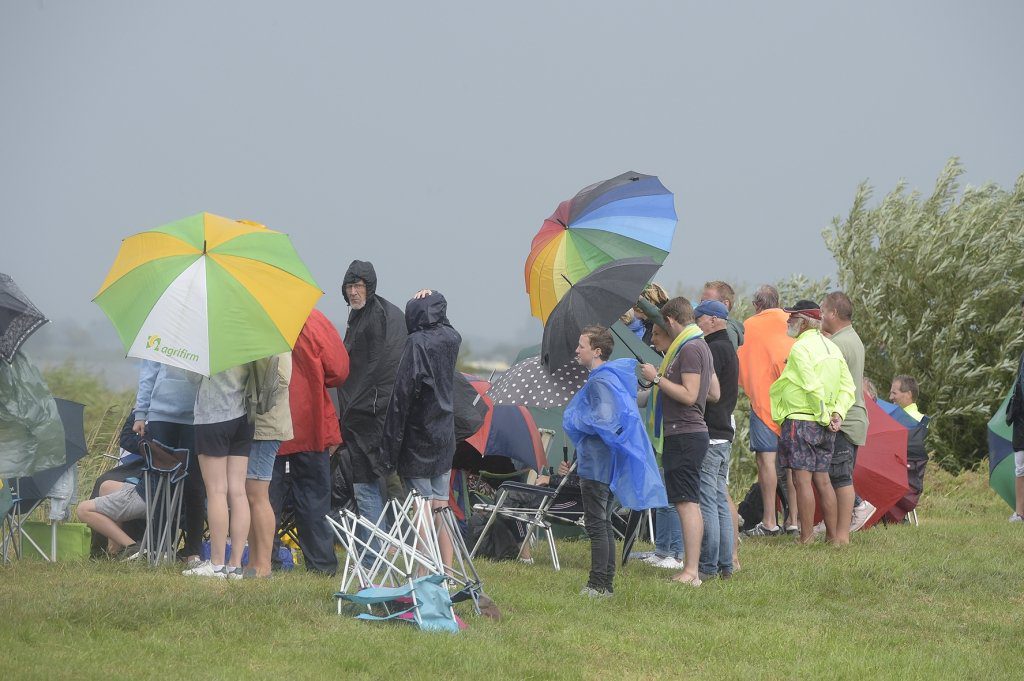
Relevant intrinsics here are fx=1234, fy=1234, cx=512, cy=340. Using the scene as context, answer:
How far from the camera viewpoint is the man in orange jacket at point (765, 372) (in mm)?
9891

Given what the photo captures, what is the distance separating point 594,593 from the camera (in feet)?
23.8

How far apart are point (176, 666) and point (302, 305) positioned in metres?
2.30

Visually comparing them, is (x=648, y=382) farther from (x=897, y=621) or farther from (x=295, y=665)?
(x=295, y=665)

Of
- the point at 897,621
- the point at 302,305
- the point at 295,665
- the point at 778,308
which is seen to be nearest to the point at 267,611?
the point at 295,665

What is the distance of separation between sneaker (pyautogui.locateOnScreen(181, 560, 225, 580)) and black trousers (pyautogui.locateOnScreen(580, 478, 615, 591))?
83.5 inches

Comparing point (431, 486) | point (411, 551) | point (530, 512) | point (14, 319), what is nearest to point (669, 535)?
point (530, 512)

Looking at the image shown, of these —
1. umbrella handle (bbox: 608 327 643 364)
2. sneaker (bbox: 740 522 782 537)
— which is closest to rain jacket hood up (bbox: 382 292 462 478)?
umbrella handle (bbox: 608 327 643 364)

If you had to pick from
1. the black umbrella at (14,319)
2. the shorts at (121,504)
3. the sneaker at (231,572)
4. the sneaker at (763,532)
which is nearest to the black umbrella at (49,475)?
the shorts at (121,504)

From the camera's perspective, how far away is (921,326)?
17.8m

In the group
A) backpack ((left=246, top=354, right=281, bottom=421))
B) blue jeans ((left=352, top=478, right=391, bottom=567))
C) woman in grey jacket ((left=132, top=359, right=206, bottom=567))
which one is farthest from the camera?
blue jeans ((left=352, top=478, right=391, bottom=567))

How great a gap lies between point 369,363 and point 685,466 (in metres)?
2.09

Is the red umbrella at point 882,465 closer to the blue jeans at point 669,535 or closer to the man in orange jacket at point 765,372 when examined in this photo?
the man in orange jacket at point 765,372

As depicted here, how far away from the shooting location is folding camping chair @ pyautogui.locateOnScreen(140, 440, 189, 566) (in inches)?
287

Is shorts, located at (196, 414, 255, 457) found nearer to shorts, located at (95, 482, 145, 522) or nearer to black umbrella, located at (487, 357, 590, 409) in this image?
shorts, located at (95, 482, 145, 522)
